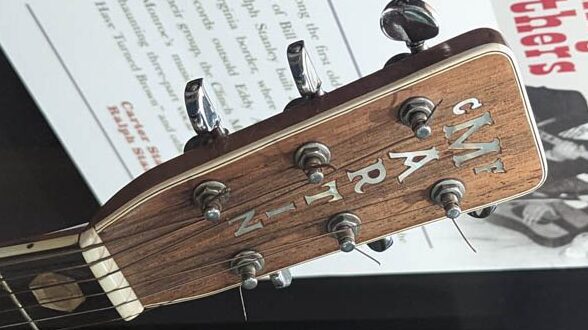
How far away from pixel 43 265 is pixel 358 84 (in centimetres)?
31

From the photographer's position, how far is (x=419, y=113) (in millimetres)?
685

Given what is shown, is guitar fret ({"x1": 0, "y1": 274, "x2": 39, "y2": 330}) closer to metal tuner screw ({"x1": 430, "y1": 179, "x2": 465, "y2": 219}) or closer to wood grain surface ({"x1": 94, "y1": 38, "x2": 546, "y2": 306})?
wood grain surface ({"x1": 94, "y1": 38, "x2": 546, "y2": 306})

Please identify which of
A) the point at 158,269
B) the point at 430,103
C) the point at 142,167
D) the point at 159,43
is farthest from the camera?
the point at 142,167

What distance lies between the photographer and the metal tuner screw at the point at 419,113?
684 mm

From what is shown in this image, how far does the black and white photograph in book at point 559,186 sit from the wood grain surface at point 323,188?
0.84ft

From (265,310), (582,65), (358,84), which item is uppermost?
(358,84)

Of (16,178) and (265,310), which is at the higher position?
(16,178)

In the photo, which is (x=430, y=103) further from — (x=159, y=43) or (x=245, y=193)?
(x=159, y=43)

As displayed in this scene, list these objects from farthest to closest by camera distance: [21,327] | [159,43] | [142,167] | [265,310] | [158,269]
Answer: [265,310], [142,167], [159,43], [21,327], [158,269]

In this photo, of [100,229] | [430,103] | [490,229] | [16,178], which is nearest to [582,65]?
[490,229]

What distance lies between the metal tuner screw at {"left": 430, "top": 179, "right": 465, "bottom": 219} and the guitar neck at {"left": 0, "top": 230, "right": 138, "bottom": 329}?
A: 25 centimetres

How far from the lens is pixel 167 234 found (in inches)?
30.5

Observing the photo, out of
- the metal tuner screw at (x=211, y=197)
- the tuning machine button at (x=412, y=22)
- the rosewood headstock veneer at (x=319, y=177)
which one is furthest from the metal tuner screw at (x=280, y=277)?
the tuning machine button at (x=412, y=22)

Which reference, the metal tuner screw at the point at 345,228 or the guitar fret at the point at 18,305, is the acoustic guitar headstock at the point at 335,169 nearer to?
the metal tuner screw at the point at 345,228
